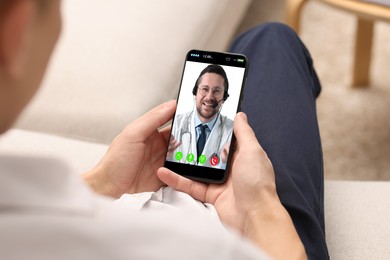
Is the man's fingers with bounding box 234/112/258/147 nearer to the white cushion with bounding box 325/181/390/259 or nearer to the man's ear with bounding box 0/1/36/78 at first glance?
the white cushion with bounding box 325/181/390/259

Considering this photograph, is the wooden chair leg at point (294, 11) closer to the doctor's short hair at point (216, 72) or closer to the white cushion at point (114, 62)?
the white cushion at point (114, 62)

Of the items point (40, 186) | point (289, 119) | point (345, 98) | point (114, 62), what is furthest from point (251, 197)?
point (345, 98)

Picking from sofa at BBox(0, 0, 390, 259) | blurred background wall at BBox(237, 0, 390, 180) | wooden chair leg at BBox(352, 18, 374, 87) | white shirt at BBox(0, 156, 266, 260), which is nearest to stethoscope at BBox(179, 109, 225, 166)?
sofa at BBox(0, 0, 390, 259)

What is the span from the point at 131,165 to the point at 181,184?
78mm

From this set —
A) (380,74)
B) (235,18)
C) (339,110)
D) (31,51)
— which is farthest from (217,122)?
(380,74)

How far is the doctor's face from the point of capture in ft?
3.42

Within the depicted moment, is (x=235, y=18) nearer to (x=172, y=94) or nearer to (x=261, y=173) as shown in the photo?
(x=172, y=94)

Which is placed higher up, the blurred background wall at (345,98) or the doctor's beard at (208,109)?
the blurred background wall at (345,98)

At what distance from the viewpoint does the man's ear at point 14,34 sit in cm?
48

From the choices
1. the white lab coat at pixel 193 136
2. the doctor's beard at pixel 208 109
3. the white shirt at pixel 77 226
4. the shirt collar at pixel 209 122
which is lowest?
the white shirt at pixel 77 226

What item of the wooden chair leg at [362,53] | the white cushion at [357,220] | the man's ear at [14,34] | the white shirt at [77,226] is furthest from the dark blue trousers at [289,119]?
the wooden chair leg at [362,53]

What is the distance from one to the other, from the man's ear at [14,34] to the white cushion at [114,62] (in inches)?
30.8

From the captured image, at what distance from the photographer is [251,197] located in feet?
2.94

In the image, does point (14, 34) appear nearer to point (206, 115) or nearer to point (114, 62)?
point (206, 115)
